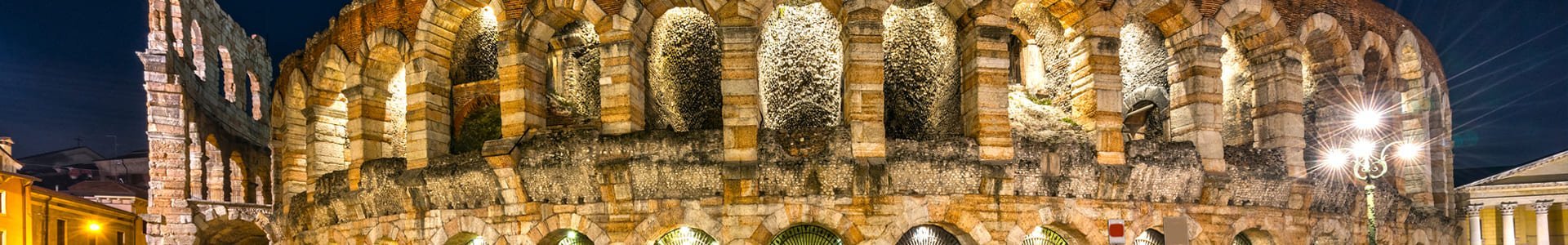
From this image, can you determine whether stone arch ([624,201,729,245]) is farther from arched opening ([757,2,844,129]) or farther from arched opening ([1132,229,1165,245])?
arched opening ([1132,229,1165,245])

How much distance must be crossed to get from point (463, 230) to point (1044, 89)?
7429 mm

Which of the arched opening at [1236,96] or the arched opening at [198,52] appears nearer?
the arched opening at [1236,96]

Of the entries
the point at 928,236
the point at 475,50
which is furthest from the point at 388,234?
the point at 928,236

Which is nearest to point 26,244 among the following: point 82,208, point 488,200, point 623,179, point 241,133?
point 82,208

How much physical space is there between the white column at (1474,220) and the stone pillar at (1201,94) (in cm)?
995

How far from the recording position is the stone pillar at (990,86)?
1185 centimetres

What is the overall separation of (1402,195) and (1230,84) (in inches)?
114

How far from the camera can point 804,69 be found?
13.4 metres

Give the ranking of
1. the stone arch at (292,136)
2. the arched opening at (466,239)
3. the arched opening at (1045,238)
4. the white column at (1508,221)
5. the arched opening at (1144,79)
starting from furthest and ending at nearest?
the white column at (1508,221) → the stone arch at (292,136) → the arched opening at (1144,79) → the arched opening at (466,239) → the arched opening at (1045,238)

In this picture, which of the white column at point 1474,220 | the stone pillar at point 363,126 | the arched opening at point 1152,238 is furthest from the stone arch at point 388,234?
the white column at point 1474,220

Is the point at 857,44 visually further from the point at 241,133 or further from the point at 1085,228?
the point at 241,133

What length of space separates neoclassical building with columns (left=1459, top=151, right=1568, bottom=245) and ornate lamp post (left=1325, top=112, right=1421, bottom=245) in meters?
8.53

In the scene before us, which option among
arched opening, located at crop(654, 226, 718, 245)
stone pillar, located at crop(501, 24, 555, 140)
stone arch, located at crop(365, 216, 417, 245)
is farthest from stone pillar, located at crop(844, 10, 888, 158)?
stone arch, located at crop(365, 216, 417, 245)

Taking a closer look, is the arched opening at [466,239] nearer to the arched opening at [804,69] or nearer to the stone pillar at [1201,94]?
the arched opening at [804,69]
